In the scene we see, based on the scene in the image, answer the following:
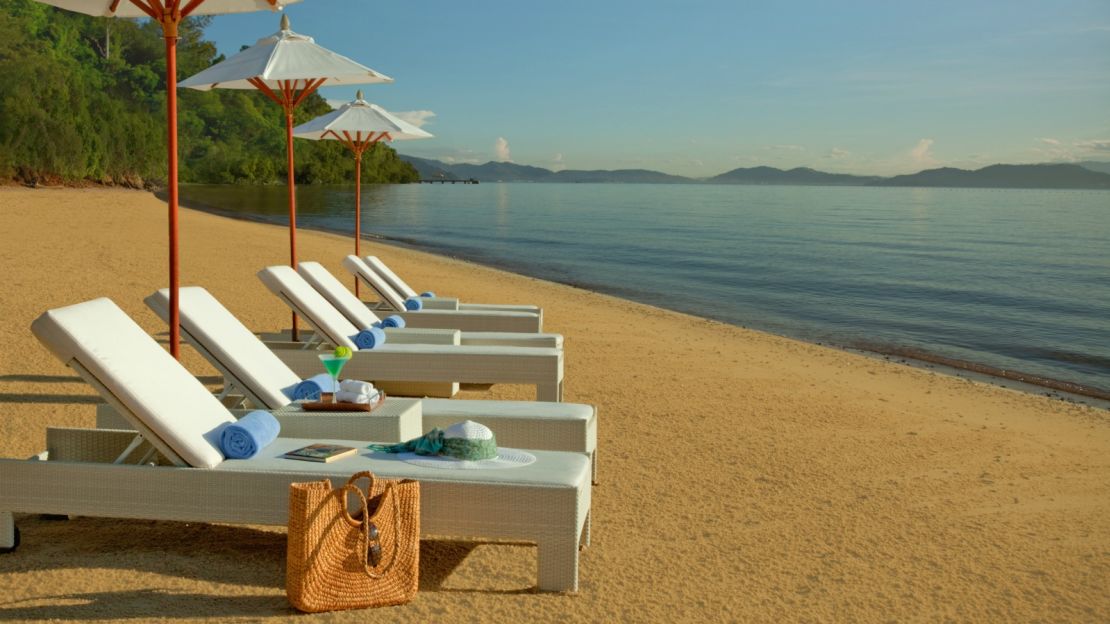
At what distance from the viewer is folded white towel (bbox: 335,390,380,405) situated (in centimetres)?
445

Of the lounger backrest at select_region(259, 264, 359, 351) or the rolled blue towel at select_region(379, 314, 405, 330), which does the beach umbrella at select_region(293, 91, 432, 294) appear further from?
the lounger backrest at select_region(259, 264, 359, 351)

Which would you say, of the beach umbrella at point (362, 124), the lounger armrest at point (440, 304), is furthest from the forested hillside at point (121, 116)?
the lounger armrest at point (440, 304)

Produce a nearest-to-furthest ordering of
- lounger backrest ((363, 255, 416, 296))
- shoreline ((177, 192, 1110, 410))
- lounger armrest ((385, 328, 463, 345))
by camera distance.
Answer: lounger armrest ((385, 328, 463, 345))
lounger backrest ((363, 255, 416, 296))
shoreline ((177, 192, 1110, 410))

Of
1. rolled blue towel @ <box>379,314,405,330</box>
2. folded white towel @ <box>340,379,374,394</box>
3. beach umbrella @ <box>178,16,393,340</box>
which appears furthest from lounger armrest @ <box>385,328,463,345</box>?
folded white towel @ <box>340,379,374,394</box>

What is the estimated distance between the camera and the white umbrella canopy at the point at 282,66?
6.91m

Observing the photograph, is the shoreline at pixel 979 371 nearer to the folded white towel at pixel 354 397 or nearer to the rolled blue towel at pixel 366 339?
the rolled blue towel at pixel 366 339

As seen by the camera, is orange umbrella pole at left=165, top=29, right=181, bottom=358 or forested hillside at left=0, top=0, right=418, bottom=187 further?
forested hillside at left=0, top=0, right=418, bottom=187

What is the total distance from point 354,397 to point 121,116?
5202 cm

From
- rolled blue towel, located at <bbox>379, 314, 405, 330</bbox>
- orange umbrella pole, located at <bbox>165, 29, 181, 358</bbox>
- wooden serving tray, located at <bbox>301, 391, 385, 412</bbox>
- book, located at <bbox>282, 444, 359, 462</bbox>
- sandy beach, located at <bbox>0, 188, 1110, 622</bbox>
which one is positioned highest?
orange umbrella pole, located at <bbox>165, 29, 181, 358</bbox>

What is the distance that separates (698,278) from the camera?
22.2 meters

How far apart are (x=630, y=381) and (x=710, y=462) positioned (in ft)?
7.94

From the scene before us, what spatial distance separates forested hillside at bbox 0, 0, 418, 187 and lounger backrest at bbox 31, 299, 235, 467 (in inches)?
1637

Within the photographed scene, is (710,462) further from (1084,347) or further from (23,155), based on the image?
(23,155)

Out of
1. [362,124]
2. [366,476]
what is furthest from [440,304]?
[366,476]
